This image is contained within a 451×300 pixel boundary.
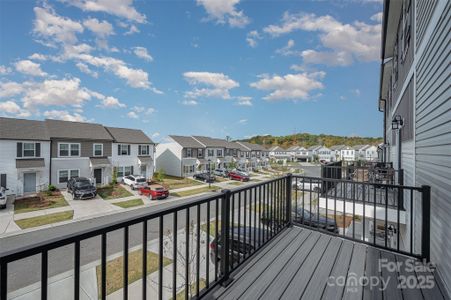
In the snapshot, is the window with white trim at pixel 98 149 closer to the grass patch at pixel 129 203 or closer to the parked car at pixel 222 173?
the grass patch at pixel 129 203

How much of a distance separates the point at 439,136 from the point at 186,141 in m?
27.4

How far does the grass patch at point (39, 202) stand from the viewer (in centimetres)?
1266

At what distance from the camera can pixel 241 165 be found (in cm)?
3666

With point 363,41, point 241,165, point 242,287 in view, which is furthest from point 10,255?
point 241,165

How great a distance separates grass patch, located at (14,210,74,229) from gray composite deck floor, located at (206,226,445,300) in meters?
12.2

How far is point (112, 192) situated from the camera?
17.2 metres

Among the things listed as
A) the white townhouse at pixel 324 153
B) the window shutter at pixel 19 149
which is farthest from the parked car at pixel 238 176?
the white townhouse at pixel 324 153

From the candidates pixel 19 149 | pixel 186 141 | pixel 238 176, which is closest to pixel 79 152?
pixel 19 149

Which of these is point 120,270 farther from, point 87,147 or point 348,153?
point 348,153

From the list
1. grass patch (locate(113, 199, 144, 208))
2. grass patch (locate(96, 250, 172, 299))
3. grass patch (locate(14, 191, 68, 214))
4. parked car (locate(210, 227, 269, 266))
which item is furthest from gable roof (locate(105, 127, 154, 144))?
parked car (locate(210, 227, 269, 266))

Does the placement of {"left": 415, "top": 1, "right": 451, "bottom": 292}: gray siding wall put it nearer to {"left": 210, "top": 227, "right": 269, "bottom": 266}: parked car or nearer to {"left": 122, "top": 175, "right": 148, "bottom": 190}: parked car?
{"left": 210, "top": 227, "right": 269, "bottom": 266}: parked car

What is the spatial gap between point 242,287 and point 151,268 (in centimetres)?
538

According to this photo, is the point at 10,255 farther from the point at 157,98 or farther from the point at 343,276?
Answer: the point at 157,98

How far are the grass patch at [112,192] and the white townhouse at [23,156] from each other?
393 cm
